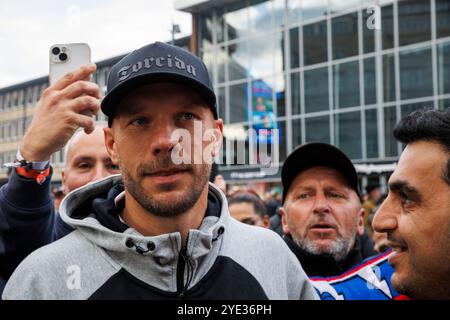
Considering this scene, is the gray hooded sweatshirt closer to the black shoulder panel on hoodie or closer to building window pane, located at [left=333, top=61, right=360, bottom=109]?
the black shoulder panel on hoodie

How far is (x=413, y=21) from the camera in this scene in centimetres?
1666

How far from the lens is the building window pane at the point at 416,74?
670 inches

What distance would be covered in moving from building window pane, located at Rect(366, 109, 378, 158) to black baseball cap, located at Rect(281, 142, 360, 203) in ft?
51.8

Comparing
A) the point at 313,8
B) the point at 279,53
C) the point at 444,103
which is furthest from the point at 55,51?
the point at 279,53

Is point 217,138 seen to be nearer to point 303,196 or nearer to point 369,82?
point 303,196

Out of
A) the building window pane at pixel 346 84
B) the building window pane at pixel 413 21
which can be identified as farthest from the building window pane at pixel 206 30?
the building window pane at pixel 413 21

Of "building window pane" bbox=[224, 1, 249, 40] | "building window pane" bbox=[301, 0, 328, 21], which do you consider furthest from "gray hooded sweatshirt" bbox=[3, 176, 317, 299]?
"building window pane" bbox=[224, 1, 249, 40]

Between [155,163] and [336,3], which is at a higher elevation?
[336,3]

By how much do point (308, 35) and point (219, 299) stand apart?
18387 mm

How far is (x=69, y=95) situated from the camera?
5.29 ft

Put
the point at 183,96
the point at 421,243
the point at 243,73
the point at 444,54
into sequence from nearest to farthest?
the point at 183,96 < the point at 421,243 < the point at 444,54 < the point at 243,73

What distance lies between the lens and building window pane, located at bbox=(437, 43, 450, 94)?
54.1ft

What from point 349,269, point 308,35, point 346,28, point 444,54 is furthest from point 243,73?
point 349,269
